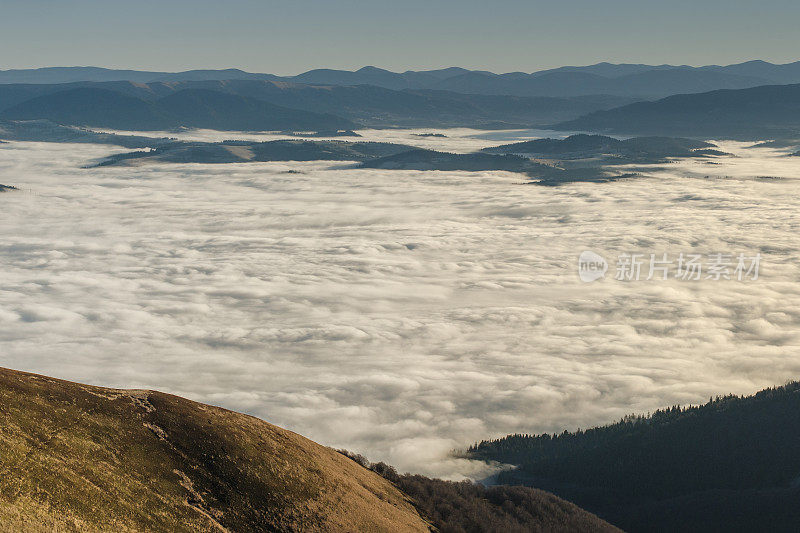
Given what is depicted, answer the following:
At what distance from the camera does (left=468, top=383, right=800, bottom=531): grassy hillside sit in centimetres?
9731

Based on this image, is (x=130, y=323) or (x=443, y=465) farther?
(x=130, y=323)

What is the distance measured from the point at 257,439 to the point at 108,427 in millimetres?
10880

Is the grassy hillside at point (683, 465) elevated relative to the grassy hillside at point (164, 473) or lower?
lower

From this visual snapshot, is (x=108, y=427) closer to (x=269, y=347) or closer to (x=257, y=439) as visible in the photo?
(x=257, y=439)

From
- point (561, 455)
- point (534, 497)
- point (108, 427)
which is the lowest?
point (561, 455)

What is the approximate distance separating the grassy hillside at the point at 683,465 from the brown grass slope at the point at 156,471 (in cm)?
5826

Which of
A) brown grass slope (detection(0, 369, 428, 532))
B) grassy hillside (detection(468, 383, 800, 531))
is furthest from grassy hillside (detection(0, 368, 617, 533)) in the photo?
grassy hillside (detection(468, 383, 800, 531))

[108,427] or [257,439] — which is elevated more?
[108,427]

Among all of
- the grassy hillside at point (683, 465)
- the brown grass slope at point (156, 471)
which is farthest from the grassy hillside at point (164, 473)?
the grassy hillside at point (683, 465)

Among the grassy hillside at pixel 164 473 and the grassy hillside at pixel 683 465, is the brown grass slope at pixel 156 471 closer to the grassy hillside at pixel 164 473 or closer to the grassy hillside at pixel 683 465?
the grassy hillside at pixel 164 473

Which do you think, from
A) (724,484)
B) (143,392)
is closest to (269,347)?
(724,484)

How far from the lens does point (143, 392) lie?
5241 centimetres

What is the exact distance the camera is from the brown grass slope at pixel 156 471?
35562 millimetres

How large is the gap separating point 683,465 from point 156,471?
313 feet
